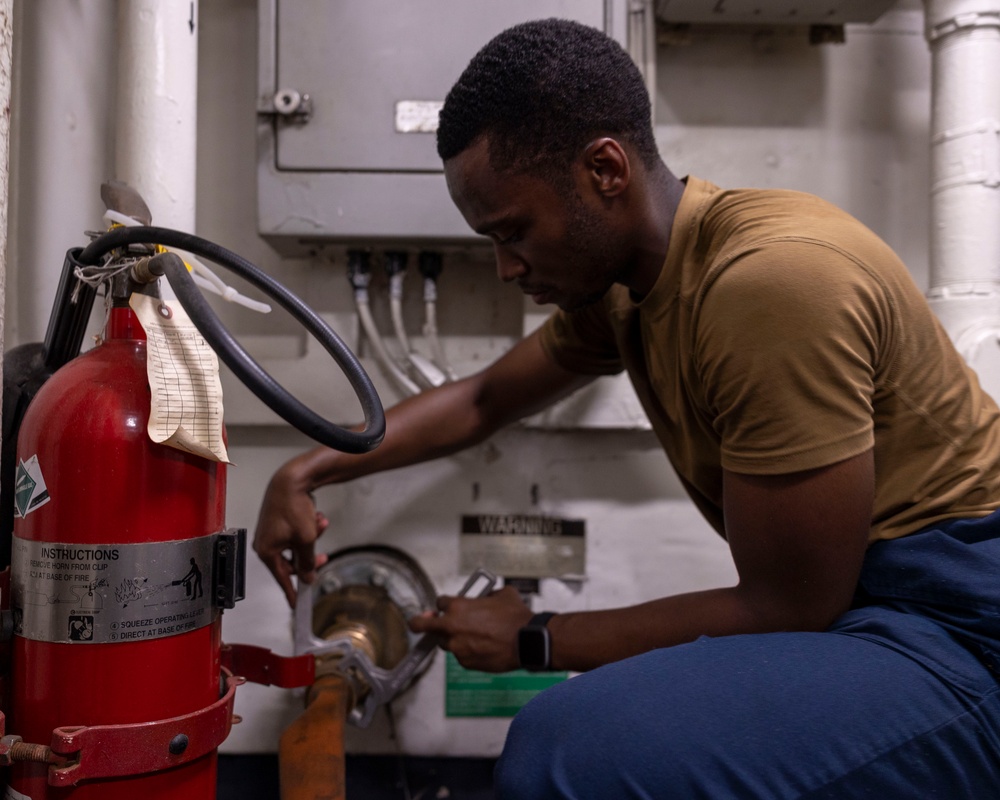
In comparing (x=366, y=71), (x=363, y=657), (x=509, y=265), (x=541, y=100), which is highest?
(x=366, y=71)

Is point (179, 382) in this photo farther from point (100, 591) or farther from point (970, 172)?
point (970, 172)

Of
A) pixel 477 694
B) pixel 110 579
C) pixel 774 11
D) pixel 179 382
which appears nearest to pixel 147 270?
pixel 179 382

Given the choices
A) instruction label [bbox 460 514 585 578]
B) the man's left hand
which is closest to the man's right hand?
the man's left hand

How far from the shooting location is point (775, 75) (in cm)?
120

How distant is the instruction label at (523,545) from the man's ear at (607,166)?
1.87 feet

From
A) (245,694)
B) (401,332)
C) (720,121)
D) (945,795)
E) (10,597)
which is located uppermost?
(720,121)

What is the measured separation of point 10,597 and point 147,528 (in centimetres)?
14

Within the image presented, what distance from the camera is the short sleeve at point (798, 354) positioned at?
623mm

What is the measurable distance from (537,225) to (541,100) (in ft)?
0.40

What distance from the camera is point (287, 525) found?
929mm

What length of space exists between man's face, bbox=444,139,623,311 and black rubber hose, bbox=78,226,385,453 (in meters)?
0.27

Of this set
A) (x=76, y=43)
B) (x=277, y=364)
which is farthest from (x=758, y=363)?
(x=76, y=43)

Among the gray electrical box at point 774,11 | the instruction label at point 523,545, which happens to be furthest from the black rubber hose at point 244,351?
the gray electrical box at point 774,11

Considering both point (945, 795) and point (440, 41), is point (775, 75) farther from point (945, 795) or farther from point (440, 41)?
point (945, 795)
